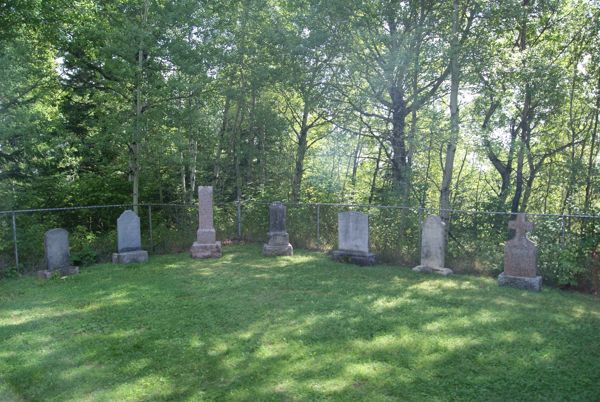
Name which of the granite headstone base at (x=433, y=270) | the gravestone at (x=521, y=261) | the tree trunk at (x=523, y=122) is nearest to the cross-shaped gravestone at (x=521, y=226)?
the gravestone at (x=521, y=261)

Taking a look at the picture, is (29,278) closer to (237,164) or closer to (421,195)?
(237,164)

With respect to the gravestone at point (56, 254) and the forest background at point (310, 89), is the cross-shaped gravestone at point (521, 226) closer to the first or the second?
the forest background at point (310, 89)

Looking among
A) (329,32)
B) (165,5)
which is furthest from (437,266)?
(165,5)

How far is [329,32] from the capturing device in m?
12.1

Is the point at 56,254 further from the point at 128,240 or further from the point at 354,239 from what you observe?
the point at 354,239

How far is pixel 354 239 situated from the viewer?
10445mm

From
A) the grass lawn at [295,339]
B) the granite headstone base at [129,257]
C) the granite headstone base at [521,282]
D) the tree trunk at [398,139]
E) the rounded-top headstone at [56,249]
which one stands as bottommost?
the grass lawn at [295,339]

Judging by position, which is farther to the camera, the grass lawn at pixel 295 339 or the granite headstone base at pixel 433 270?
the granite headstone base at pixel 433 270

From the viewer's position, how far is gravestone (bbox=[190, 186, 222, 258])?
11289mm

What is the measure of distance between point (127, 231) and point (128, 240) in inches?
9.0

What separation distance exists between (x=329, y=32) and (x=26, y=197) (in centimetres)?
1033

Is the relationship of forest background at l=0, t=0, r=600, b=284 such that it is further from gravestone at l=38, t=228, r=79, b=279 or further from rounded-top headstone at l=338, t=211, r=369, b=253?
gravestone at l=38, t=228, r=79, b=279

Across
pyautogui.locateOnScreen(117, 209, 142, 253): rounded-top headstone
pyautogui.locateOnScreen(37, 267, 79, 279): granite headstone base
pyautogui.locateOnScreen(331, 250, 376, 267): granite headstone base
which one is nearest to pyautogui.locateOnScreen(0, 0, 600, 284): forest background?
pyautogui.locateOnScreen(331, 250, 376, 267): granite headstone base

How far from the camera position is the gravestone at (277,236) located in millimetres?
11438
